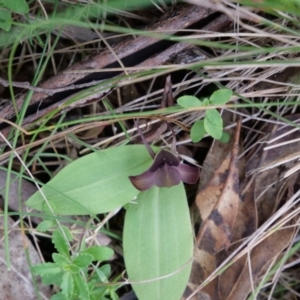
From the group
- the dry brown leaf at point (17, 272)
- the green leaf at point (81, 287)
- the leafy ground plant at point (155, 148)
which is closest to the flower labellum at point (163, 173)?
the leafy ground plant at point (155, 148)

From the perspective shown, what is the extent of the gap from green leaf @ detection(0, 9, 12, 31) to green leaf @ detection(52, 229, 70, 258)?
0.41m

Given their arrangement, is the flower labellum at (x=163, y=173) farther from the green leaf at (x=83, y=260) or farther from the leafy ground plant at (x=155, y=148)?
the green leaf at (x=83, y=260)

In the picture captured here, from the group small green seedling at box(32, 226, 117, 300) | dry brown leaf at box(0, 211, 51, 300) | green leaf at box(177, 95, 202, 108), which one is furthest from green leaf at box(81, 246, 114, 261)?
green leaf at box(177, 95, 202, 108)

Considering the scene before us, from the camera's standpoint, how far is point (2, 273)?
44.6 inches

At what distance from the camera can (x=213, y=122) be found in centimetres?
99

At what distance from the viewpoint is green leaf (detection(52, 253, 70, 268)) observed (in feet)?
3.15

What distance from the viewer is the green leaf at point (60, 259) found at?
959 millimetres

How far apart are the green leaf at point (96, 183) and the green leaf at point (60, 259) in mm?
120

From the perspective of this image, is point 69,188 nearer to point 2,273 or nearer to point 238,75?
point 2,273

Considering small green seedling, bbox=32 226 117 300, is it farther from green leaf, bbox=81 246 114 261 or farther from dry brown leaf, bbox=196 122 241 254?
dry brown leaf, bbox=196 122 241 254

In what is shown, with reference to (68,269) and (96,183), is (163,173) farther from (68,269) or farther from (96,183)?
(68,269)

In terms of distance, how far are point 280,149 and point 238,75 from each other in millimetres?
208

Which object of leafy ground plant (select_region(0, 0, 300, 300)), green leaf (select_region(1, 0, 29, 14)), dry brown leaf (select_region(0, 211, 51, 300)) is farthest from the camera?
dry brown leaf (select_region(0, 211, 51, 300))

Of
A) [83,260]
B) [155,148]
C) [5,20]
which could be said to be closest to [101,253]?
[83,260]
